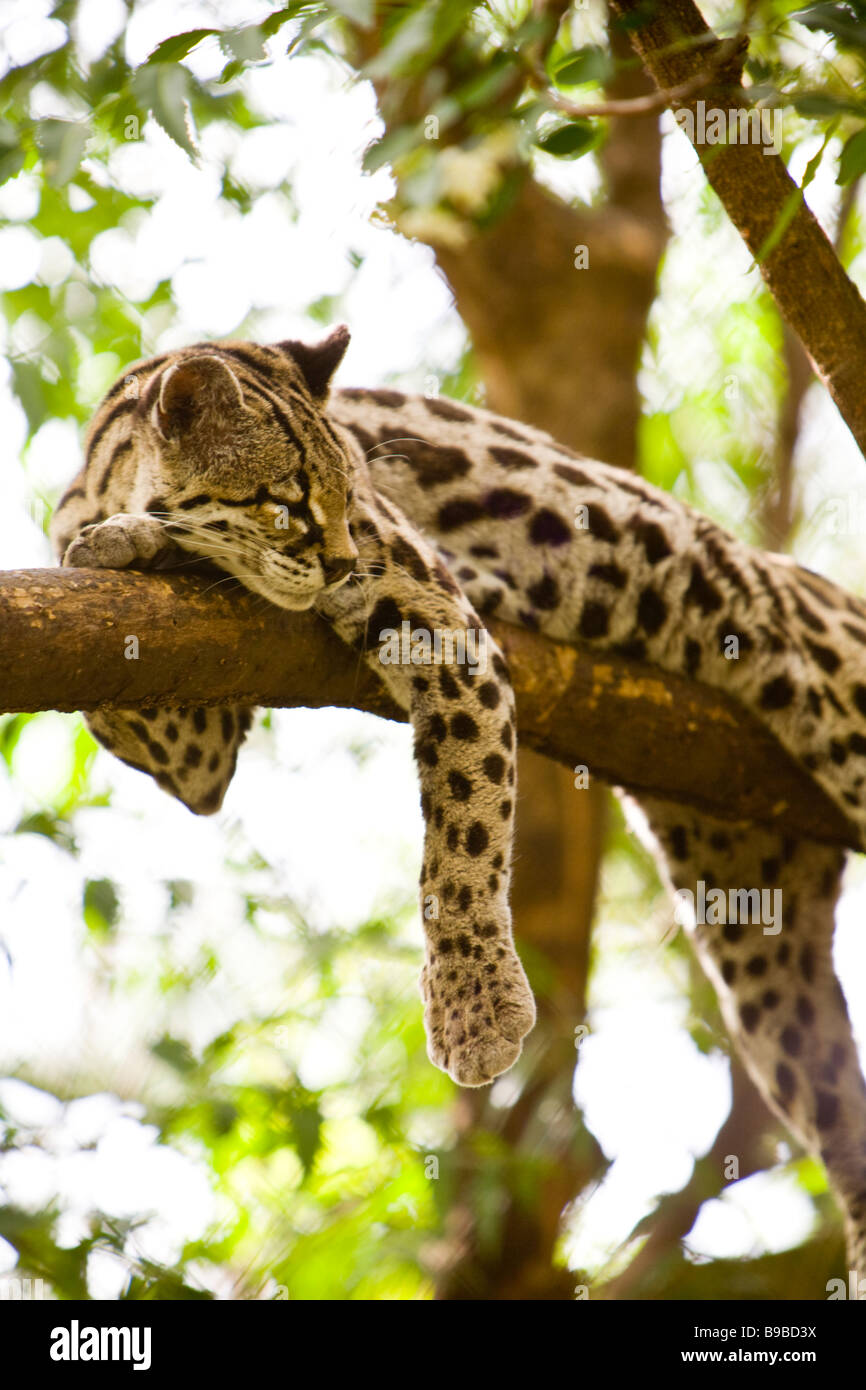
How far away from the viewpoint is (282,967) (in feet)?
23.0

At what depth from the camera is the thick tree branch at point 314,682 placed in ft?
10.8

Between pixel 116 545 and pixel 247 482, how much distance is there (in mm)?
458

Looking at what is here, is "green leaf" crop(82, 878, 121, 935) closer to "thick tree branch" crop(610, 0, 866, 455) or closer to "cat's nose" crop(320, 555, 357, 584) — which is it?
"cat's nose" crop(320, 555, 357, 584)

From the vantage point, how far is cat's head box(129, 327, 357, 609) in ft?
12.5

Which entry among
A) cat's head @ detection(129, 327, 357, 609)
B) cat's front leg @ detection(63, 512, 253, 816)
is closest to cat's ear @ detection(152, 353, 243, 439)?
cat's head @ detection(129, 327, 357, 609)

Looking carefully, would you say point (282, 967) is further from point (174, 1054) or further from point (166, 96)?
point (166, 96)

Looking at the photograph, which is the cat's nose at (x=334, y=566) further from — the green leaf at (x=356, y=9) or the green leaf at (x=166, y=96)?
the green leaf at (x=356, y=9)

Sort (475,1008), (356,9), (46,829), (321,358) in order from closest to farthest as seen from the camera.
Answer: (356,9) < (475,1008) < (321,358) < (46,829)

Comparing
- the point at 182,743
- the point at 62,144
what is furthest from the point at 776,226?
the point at 182,743

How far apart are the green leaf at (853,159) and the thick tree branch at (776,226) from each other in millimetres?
623

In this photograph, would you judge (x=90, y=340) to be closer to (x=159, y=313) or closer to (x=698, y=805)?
(x=159, y=313)

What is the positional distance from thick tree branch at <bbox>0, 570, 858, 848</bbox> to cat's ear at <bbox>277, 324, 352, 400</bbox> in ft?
2.62

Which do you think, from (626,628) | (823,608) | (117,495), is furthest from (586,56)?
(823,608)
